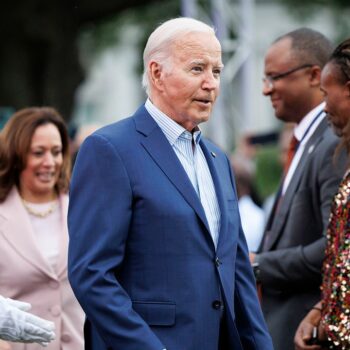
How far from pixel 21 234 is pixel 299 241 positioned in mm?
1473

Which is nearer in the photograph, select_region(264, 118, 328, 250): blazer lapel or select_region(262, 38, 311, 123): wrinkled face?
select_region(264, 118, 328, 250): blazer lapel

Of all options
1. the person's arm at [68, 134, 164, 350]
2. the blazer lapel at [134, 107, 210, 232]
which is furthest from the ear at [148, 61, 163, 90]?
the person's arm at [68, 134, 164, 350]

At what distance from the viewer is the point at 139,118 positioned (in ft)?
15.7

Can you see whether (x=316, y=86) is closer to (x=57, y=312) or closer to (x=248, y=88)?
(x=57, y=312)

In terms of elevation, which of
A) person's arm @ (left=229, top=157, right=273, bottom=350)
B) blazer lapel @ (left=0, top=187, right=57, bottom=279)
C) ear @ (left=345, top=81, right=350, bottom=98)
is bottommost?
person's arm @ (left=229, top=157, right=273, bottom=350)

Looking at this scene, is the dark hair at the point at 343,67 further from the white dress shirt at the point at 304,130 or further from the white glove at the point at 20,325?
the white glove at the point at 20,325

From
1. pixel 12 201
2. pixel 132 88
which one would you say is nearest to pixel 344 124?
pixel 12 201

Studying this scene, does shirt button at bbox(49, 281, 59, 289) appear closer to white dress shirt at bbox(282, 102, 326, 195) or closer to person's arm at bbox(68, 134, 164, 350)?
white dress shirt at bbox(282, 102, 326, 195)

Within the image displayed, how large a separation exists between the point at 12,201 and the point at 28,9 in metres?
15.0

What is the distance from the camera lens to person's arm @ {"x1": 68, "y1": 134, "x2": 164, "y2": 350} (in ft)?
14.5

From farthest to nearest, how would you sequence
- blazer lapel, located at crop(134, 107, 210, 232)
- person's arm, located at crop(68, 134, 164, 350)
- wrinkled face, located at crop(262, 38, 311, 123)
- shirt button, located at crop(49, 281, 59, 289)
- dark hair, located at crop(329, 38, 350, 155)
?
wrinkled face, located at crop(262, 38, 311, 123) < shirt button, located at crop(49, 281, 59, 289) < dark hair, located at crop(329, 38, 350, 155) < blazer lapel, located at crop(134, 107, 210, 232) < person's arm, located at crop(68, 134, 164, 350)

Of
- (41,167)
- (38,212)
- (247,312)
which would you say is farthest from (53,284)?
(247,312)

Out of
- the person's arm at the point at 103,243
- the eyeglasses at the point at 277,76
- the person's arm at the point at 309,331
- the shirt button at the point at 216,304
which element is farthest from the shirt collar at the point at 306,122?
the person's arm at the point at 103,243

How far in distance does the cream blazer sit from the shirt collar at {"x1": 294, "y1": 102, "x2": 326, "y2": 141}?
142 cm
